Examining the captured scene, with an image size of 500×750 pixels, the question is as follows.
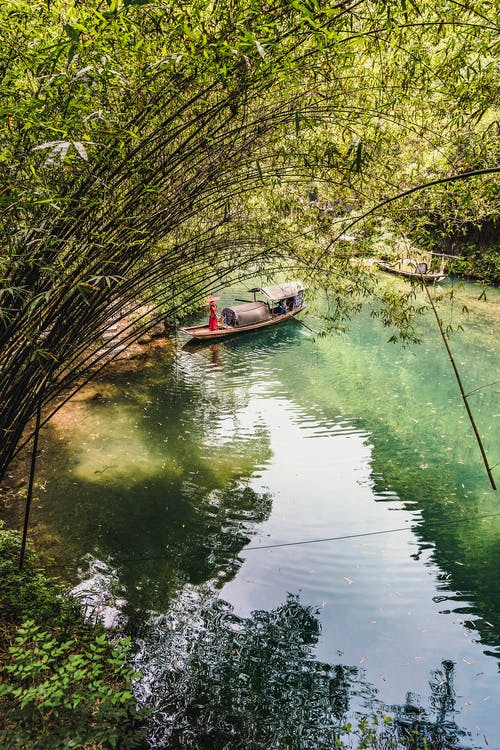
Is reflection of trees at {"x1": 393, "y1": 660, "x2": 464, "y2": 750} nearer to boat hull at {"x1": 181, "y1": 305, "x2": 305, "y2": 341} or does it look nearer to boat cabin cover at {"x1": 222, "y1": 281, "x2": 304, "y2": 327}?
boat hull at {"x1": 181, "y1": 305, "x2": 305, "y2": 341}

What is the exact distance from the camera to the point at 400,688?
3.06m

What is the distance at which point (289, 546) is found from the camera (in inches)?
171

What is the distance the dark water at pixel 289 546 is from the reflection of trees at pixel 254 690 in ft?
0.04

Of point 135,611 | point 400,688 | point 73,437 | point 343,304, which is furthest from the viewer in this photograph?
point 73,437

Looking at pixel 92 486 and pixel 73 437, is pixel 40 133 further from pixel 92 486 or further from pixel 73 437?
pixel 73 437

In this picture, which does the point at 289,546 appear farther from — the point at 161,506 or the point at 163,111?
the point at 163,111

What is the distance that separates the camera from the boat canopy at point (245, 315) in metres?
9.93

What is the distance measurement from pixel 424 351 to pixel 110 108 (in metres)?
8.42

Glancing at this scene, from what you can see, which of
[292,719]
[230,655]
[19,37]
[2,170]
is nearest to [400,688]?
[292,719]

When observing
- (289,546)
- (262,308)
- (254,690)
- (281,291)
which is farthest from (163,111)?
(281,291)

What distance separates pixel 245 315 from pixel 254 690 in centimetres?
783

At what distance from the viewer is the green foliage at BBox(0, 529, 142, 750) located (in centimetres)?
216

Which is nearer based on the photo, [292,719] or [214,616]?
[292,719]

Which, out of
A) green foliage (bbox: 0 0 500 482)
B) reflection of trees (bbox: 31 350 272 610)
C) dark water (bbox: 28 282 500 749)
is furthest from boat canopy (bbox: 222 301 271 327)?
green foliage (bbox: 0 0 500 482)
